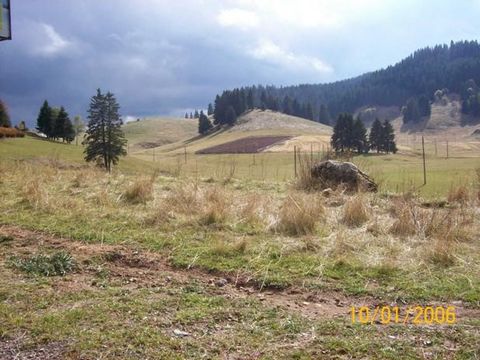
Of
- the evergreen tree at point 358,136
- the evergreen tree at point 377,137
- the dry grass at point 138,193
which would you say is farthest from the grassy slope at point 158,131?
the dry grass at point 138,193

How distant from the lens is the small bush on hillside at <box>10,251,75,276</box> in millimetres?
4547

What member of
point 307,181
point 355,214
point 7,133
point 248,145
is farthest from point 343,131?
point 355,214

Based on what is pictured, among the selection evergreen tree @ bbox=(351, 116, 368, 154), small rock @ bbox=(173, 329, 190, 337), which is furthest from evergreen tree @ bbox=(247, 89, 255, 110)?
small rock @ bbox=(173, 329, 190, 337)

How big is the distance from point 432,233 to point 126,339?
4662mm

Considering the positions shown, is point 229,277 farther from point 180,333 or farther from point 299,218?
point 299,218

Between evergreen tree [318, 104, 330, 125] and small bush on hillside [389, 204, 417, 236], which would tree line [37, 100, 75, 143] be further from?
evergreen tree [318, 104, 330, 125]

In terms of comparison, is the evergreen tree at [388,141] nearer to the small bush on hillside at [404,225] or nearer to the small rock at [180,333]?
the small bush on hillside at [404,225]

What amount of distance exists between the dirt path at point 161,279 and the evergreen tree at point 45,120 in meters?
71.3

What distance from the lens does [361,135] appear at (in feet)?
261

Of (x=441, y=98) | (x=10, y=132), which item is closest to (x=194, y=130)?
(x=441, y=98)

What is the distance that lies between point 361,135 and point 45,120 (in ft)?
175

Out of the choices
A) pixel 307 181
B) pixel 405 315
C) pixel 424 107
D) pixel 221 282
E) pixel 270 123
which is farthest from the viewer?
pixel 424 107

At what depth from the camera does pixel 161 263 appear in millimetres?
5047

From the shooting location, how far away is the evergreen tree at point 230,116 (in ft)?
472
